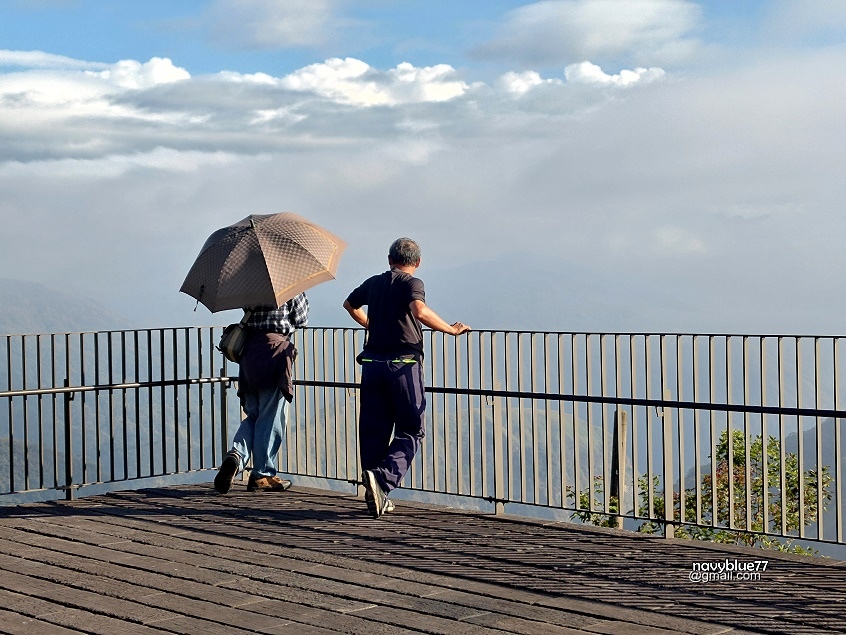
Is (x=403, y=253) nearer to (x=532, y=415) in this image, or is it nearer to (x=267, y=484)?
(x=532, y=415)

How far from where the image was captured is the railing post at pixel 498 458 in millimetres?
8945

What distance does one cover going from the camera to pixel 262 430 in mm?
9828

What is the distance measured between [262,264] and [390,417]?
1.64 m

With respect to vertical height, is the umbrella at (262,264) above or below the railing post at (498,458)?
above

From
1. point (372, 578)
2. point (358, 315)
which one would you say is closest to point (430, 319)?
point (358, 315)

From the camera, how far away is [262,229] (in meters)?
9.62

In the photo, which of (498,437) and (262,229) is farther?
(262,229)

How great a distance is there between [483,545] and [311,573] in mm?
1299

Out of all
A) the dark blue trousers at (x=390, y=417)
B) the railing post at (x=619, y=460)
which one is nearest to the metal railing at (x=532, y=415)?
the railing post at (x=619, y=460)

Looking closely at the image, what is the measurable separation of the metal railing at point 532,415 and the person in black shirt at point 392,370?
63 cm

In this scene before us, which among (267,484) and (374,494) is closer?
(374,494)

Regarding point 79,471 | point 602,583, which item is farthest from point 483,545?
point 79,471

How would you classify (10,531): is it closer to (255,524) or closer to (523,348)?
(255,524)

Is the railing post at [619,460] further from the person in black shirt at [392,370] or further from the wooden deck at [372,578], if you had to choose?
the person in black shirt at [392,370]
